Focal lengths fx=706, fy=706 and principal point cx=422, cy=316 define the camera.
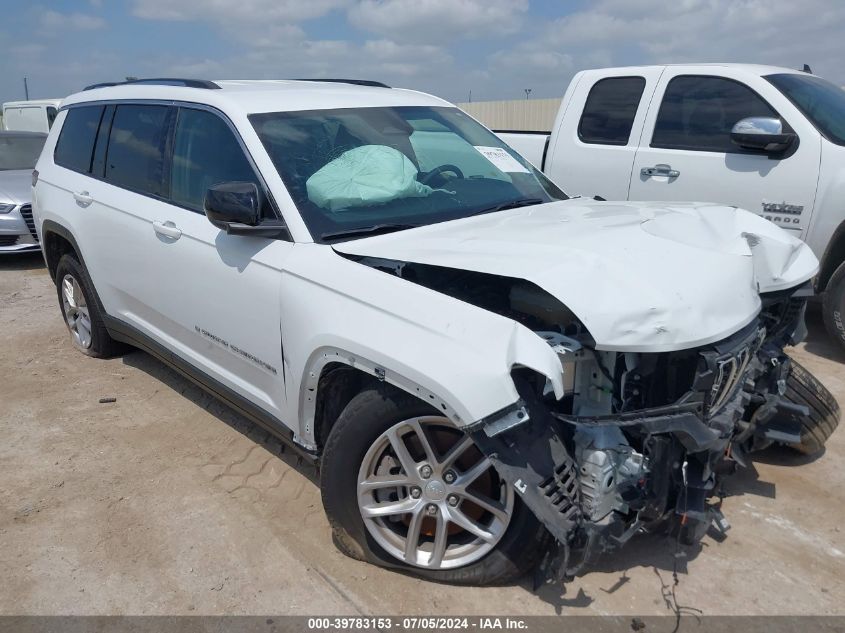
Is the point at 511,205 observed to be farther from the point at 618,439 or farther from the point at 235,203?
the point at 618,439

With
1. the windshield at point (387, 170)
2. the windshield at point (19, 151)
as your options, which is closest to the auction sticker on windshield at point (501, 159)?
the windshield at point (387, 170)

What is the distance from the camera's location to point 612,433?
2502mm

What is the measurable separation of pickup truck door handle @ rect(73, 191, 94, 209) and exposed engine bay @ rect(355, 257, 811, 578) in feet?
9.74

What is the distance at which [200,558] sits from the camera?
307cm

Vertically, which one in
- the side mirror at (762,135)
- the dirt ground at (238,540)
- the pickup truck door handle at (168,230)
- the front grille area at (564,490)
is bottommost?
the dirt ground at (238,540)

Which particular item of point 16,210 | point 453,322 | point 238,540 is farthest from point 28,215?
point 453,322

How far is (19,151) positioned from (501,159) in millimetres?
9137

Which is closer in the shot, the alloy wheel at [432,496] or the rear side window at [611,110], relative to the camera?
the alloy wheel at [432,496]

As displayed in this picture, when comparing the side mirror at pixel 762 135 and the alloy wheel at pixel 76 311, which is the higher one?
the side mirror at pixel 762 135

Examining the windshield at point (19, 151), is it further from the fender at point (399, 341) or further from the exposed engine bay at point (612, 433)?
the exposed engine bay at point (612, 433)

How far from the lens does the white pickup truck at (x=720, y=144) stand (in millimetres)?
4977

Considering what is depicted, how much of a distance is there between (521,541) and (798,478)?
1823 mm

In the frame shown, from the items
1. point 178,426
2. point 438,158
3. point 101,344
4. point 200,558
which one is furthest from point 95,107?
point 200,558

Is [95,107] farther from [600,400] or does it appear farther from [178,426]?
[600,400]
